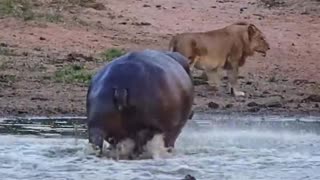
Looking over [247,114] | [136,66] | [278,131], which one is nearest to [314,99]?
[247,114]

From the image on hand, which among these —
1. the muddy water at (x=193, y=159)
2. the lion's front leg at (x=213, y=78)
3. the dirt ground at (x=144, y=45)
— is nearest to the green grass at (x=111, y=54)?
the dirt ground at (x=144, y=45)

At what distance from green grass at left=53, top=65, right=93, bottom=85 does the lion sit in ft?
4.20

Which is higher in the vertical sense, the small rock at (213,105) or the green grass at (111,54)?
the green grass at (111,54)

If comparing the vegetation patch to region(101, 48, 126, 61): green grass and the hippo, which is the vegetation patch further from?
the hippo

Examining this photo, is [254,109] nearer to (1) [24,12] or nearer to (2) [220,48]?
(2) [220,48]

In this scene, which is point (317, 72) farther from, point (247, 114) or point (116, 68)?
point (116, 68)

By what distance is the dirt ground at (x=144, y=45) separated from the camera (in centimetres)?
1465

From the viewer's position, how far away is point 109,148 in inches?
347

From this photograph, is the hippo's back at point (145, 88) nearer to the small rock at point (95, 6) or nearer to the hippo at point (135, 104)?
the hippo at point (135, 104)

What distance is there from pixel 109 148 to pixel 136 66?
2.21 feet

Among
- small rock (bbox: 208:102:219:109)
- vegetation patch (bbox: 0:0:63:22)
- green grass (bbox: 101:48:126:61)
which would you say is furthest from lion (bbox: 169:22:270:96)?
vegetation patch (bbox: 0:0:63:22)

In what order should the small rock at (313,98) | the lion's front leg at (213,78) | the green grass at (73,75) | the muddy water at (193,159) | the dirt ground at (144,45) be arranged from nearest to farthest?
the muddy water at (193,159), the dirt ground at (144,45), the small rock at (313,98), the green grass at (73,75), the lion's front leg at (213,78)

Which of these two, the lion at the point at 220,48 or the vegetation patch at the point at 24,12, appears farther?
the vegetation patch at the point at 24,12

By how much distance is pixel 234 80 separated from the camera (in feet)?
52.8
